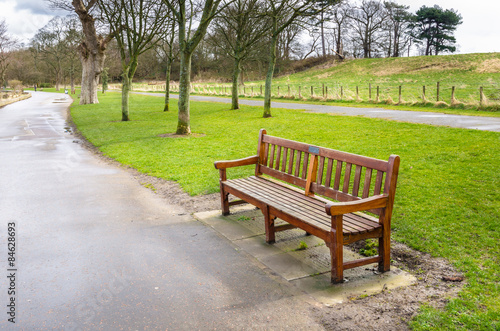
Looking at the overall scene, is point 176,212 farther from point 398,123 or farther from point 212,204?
point 398,123

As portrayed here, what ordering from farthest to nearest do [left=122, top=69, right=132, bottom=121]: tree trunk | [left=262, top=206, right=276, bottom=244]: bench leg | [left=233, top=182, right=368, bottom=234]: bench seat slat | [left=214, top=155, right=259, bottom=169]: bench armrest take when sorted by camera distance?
[left=122, top=69, right=132, bottom=121]: tree trunk → [left=214, top=155, right=259, bottom=169]: bench armrest → [left=262, top=206, right=276, bottom=244]: bench leg → [left=233, top=182, right=368, bottom=234]: bench seat slat

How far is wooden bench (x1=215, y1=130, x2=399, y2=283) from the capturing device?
4.04m

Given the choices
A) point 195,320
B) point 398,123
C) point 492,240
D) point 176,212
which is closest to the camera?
point 195,320

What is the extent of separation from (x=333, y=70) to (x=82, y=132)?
49571mm

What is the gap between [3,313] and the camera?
3.57 meters

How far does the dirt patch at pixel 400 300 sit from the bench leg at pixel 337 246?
334mm

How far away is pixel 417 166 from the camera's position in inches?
337

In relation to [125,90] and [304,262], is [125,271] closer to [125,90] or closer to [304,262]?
[304,262]

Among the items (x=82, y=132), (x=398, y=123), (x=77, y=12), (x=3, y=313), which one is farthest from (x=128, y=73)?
(x=3, y=313)

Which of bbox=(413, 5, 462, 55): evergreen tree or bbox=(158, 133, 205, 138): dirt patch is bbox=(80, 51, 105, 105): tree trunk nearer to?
bbox=(158, 133, 205, 138): dirt patch

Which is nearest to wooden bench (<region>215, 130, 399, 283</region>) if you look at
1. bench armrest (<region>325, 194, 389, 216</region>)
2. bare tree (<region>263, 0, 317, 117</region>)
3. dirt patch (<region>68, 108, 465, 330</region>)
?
bench armrest (<region>325, 194, 389, 216</region>)

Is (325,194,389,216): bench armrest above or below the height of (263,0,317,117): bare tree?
below

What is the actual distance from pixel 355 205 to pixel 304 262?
94 cm

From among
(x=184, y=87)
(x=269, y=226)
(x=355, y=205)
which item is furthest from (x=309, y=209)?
(x=184, y=87)
